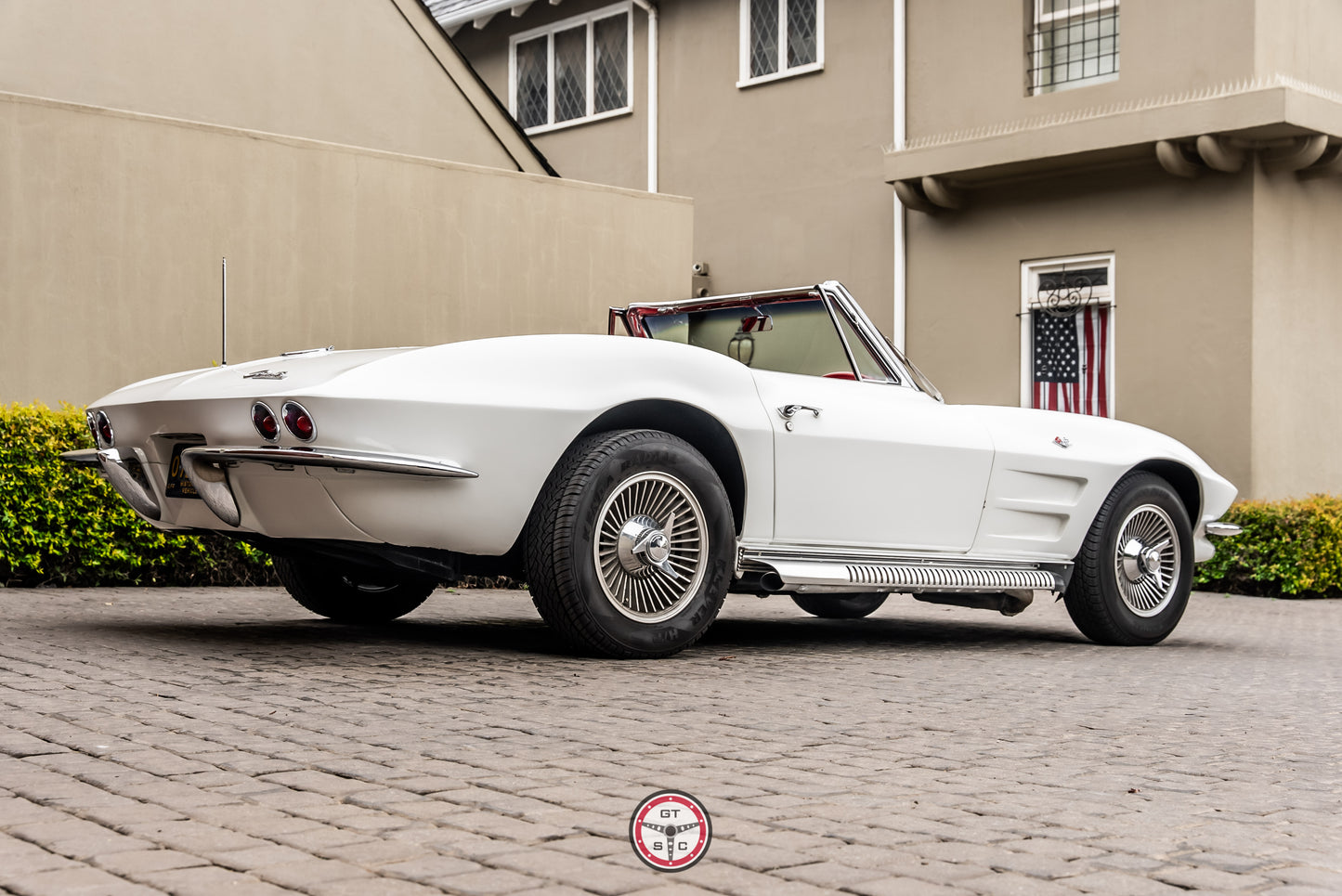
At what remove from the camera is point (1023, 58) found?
14930 mm

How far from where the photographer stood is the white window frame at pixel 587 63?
61.7 feet

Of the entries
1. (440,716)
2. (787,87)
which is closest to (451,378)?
(440,716)

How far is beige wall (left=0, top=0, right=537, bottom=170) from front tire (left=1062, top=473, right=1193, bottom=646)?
8.24m

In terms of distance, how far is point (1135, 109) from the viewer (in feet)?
44.2

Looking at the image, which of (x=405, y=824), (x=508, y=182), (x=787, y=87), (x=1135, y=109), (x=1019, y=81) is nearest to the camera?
(x=405, y=824)

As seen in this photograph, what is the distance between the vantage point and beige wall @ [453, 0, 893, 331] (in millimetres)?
16250

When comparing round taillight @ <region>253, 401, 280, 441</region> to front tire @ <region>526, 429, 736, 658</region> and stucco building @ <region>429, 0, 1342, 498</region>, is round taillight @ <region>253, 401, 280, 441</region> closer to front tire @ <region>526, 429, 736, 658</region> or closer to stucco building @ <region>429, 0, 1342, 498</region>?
front tire @ <region>526, 429, 736, 658</region>

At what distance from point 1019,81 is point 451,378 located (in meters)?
11.3

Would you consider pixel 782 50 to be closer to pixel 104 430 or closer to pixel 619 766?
pixel 104 430

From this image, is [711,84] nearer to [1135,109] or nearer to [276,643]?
[1135,109]

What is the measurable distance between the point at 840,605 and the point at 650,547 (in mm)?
3137

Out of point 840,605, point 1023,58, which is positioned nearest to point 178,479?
point 840,605

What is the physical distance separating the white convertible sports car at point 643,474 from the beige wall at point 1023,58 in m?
7.72

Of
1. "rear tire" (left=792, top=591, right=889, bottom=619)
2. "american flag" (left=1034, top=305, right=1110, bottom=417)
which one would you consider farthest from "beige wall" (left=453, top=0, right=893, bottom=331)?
"rear tire" (left=792, top=591, right=889, bottom=619)
